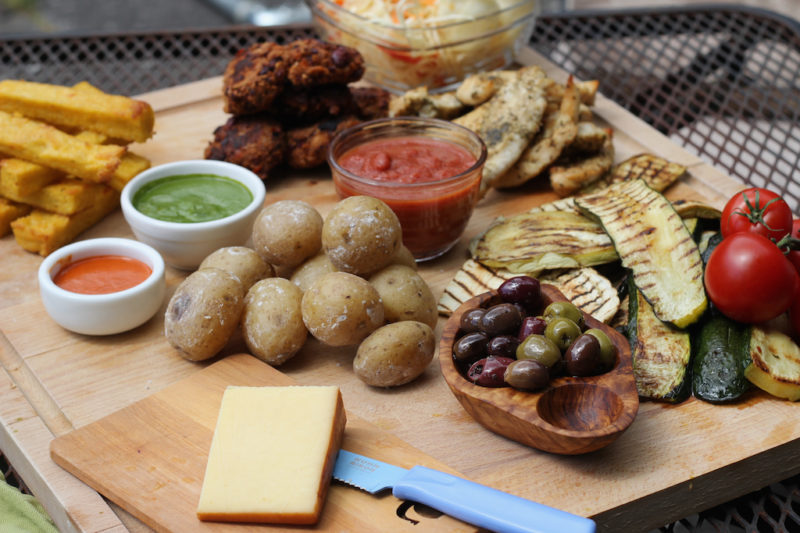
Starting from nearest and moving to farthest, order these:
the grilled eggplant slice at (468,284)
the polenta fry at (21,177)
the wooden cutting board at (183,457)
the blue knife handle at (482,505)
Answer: the blue knife handle at (482,505) < the wooden cutting board at (183,457) < the grilled eggplant slice at (468,284) < the polenta fry at (21,177)

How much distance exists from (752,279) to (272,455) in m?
1.50

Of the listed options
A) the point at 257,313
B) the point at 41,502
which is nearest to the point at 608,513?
the point at 257,313

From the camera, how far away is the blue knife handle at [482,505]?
6.38 ft

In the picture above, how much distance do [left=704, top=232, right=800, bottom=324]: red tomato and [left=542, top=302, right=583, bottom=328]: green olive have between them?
1.60 feet

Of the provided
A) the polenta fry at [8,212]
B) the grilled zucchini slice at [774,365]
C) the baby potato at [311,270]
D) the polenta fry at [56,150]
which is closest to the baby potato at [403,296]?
the baby potato at [311,270]

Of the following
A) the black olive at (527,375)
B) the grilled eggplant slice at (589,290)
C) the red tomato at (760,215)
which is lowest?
the grilled eggplant slice at (589,290)

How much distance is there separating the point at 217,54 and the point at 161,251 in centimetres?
196

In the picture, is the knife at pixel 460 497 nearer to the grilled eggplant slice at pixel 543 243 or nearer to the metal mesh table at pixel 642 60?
the grilled eggplant slice at pixel 543 243

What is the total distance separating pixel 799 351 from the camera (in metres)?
2.61

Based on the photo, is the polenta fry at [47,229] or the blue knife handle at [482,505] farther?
the polenta fry at [47,229]

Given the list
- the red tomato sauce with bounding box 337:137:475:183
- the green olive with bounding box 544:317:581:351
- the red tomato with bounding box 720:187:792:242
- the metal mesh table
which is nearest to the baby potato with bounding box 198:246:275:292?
the red tomato sauce with bounding box 337:137:475:183

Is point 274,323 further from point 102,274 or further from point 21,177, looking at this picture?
point 21,177

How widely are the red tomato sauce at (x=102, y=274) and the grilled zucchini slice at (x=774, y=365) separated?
203cm

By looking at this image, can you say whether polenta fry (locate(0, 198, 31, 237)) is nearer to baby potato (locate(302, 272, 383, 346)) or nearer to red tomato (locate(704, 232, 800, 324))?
baby potato (locate(302, 272, 383, 346))
